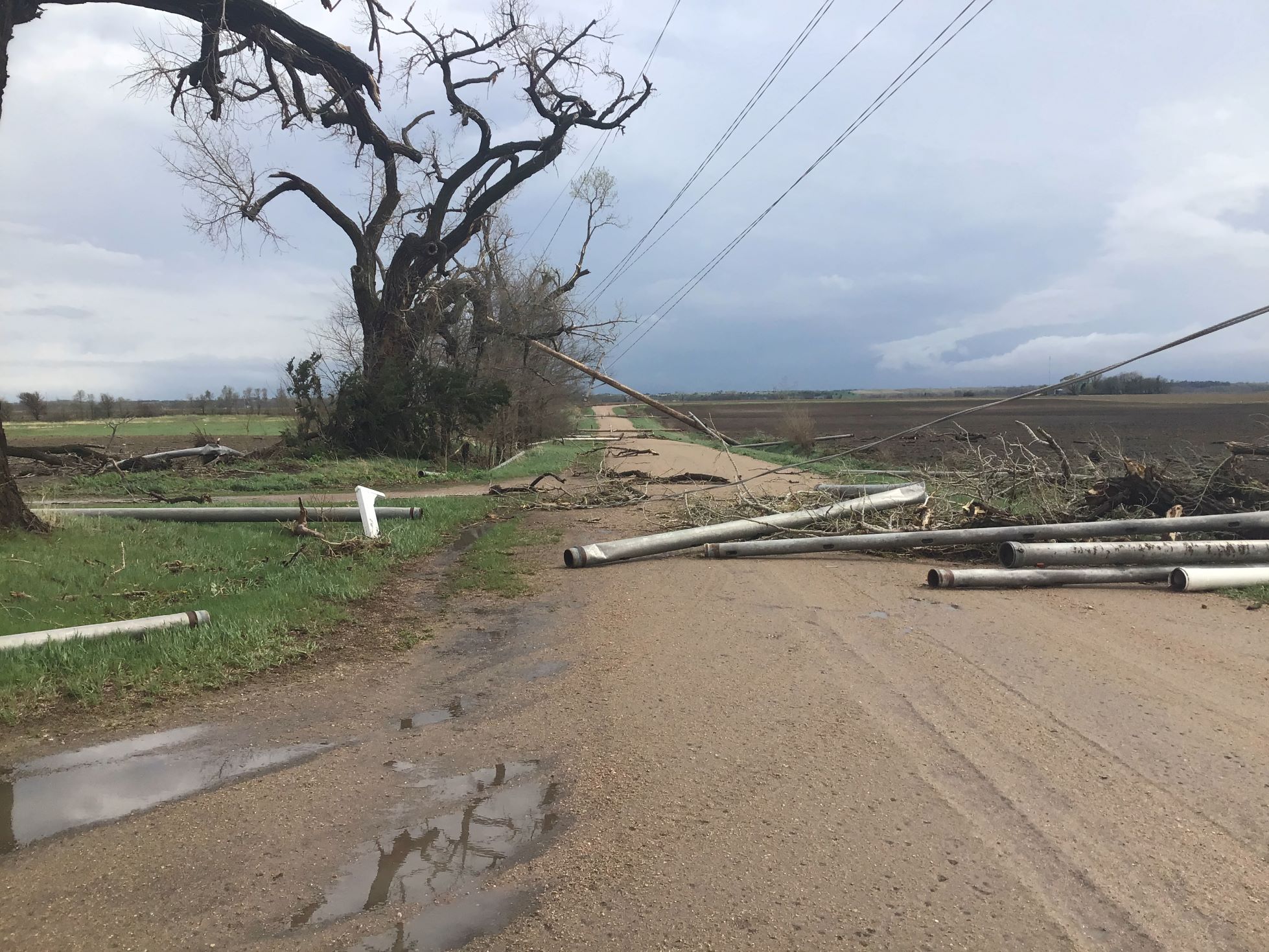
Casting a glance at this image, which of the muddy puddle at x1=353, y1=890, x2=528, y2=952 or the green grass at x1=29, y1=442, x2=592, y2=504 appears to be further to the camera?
the green grass at x1=29, y1=442, x2=592, y2=504

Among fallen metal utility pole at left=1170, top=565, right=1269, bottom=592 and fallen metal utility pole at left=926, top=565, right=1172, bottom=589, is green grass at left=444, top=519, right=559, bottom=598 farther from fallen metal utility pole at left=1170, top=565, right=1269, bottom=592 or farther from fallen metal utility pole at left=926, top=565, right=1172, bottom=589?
fallen metal utility pole at left=1170, top=565, right=1269, bottom=592

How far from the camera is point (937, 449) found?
3538cm

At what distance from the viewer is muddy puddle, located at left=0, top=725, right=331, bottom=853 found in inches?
148

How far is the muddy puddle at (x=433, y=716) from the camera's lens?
5.06 metres

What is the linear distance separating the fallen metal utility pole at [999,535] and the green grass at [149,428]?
29123 mm

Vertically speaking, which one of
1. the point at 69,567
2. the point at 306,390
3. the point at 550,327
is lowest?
the point at 69,567

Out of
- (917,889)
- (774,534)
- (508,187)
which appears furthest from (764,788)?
(508,187)

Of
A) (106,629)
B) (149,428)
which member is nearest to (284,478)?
(106,629)

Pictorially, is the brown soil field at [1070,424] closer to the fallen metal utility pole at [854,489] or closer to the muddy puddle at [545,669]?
the fallen metal utility pole at [854,489]

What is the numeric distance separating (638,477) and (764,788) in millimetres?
14886

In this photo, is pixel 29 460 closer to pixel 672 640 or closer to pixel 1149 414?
pixel 672 640

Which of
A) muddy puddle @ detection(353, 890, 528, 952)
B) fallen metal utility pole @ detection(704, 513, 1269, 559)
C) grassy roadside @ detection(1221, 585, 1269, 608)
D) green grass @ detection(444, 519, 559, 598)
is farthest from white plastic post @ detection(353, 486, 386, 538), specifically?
grassy roadside @ detection(1221, 585, 1269, 608)

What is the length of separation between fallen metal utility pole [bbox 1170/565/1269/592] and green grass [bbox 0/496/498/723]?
7871mm

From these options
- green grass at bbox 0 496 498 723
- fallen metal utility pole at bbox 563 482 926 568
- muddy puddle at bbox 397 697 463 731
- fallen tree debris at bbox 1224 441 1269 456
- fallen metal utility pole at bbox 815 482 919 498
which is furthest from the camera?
fallen metal utility pole at bbox 815 482 919 498
